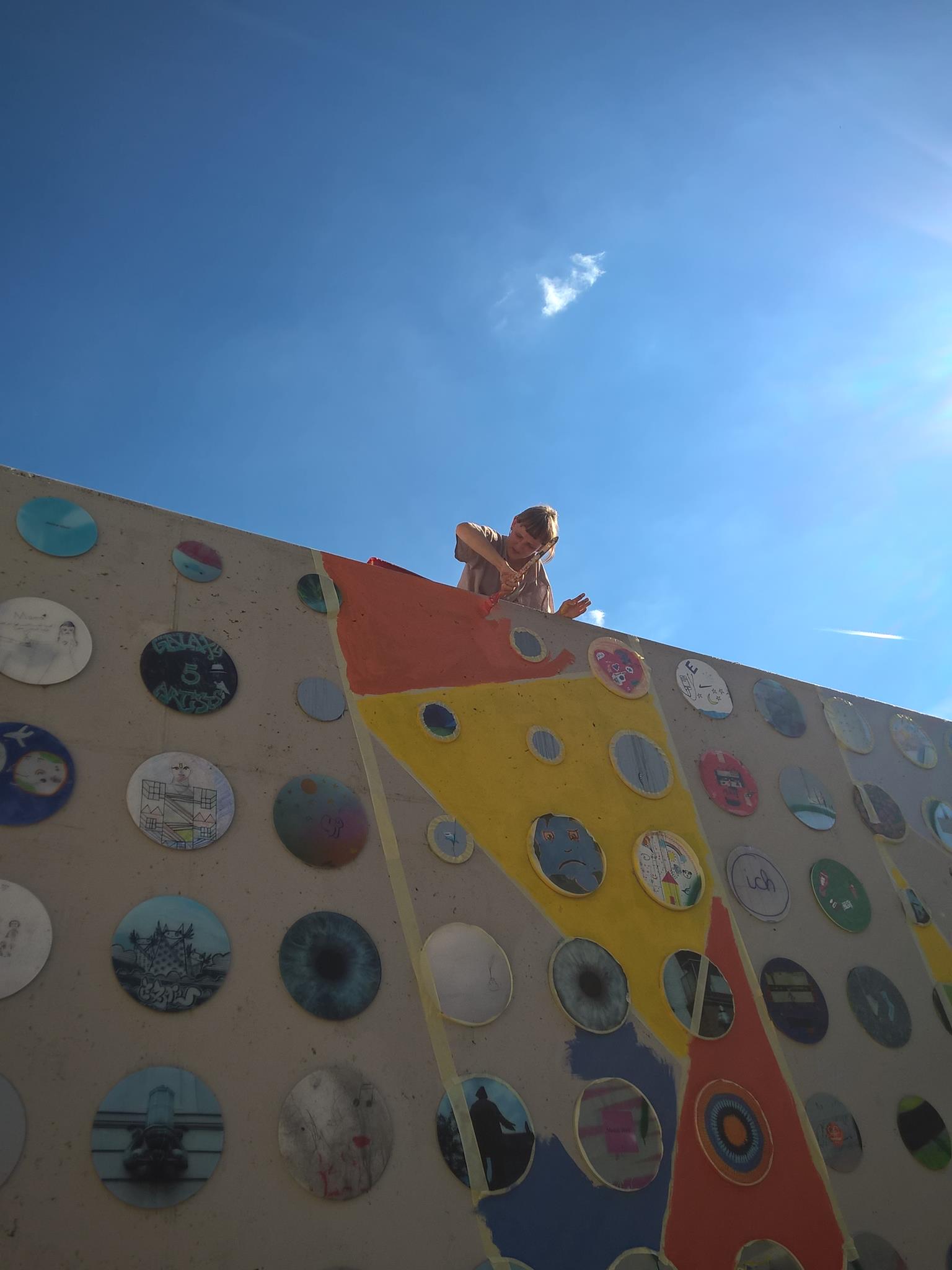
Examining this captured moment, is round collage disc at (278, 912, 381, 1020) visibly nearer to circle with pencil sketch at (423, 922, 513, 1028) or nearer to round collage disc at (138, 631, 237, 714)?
circle with pencil sketch at (423, 922, 513, 1028)

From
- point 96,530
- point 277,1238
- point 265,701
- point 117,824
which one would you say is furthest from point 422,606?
point 277,1238

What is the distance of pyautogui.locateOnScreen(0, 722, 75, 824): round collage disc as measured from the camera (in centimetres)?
314

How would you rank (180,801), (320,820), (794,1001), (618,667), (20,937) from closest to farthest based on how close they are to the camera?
(20,937) < (180,801) < (320,820) < (794,1001) < (618,667)

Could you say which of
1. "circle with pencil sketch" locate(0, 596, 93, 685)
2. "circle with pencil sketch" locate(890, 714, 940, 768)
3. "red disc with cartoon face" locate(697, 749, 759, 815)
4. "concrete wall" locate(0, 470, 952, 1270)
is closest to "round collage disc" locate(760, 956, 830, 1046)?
"concrete wall" locate(0, 470, 952, 1270)

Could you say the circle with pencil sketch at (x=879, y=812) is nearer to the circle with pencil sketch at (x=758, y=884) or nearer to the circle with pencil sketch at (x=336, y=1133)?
the circle with pencil sketch at (x=758, y=884)

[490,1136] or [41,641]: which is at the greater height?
[41,641]

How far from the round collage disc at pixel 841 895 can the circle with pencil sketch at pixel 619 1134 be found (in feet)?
5.31

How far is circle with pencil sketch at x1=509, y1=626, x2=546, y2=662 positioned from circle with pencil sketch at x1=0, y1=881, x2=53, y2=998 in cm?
255

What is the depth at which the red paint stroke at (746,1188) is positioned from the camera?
351 cm

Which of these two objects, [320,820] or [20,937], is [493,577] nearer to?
[320,820]

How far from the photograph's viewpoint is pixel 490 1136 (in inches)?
130

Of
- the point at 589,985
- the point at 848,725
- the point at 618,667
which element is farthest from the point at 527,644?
the point at 848,725

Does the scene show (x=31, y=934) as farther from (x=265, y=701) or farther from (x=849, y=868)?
(x=849, y=868)

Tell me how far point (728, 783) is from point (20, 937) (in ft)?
11.1
